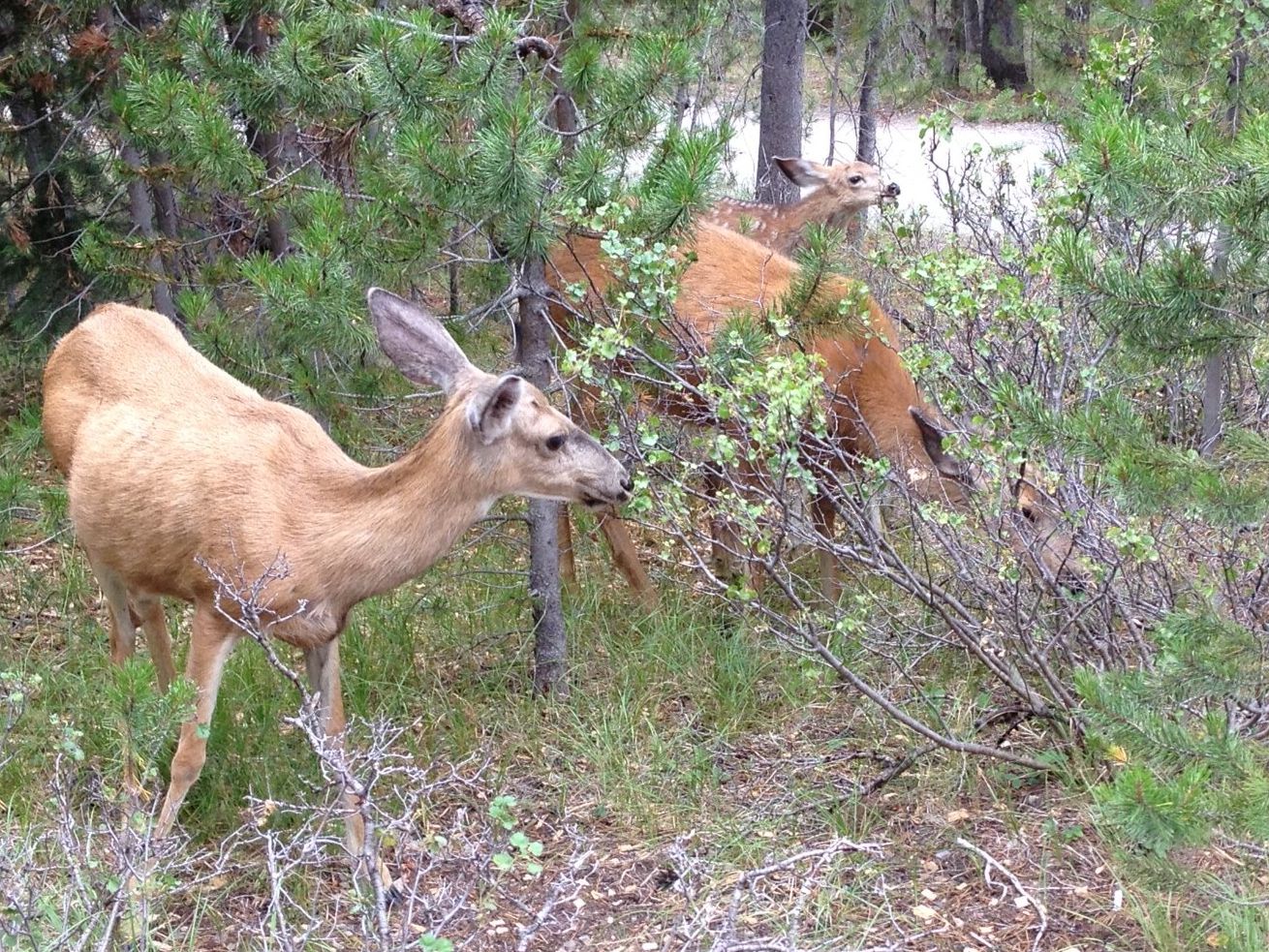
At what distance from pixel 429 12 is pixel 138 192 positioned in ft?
14.1

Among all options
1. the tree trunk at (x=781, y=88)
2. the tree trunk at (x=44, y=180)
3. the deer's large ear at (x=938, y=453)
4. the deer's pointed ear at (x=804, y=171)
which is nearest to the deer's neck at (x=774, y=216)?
the deer's pointed ear at (x=804, y=171)

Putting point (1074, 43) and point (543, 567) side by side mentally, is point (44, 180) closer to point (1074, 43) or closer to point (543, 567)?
point (543, 567)

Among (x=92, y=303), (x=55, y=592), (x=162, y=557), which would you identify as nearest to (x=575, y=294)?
(x=162, y=557)

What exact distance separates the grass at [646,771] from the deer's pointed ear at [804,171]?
170 inches

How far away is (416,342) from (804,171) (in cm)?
560

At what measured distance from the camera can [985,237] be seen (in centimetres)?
573

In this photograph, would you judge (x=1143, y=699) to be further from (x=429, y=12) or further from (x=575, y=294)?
(x=429, y=12)

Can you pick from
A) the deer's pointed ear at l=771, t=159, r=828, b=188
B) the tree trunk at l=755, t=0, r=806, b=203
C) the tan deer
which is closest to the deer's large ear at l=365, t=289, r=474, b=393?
the tan deer

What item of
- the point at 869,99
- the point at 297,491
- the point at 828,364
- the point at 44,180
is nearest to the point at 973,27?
the point at 869,99

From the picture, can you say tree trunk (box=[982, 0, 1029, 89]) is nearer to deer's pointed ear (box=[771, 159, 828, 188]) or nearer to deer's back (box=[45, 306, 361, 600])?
deer's pointed ear (box=[771, 159, 828, 188])

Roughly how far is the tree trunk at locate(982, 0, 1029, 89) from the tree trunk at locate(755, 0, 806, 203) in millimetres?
12393

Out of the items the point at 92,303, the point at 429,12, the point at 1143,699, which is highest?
the point at 429,12

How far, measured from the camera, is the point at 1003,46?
22234 mm

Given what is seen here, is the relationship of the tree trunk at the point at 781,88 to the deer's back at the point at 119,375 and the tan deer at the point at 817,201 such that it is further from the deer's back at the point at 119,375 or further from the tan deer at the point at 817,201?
the deer's back at the point at 119,375
